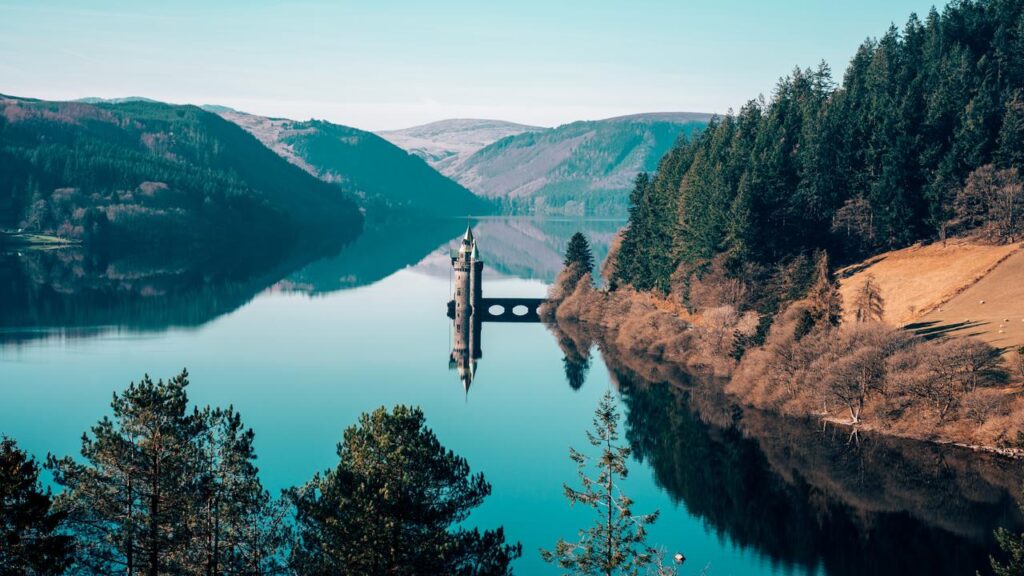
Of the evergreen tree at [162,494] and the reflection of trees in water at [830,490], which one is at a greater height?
the evergreen tree at [162,494]

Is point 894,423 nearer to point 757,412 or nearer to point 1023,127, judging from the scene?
point 757,412

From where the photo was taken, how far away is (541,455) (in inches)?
2452

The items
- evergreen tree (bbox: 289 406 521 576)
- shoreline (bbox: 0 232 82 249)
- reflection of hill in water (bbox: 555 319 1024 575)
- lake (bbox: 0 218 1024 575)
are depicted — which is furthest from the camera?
shoreline (bbox: 0 232 82 249)

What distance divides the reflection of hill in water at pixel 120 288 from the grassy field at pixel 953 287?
246ft

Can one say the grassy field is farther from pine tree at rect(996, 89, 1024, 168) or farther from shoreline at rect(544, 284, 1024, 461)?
shoreline at rect(544, 284, 1024, 461)

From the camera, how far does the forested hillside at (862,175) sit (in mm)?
89500

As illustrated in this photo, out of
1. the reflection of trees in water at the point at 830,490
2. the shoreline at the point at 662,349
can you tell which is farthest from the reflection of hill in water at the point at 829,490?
the shoreline at the point at 662,349

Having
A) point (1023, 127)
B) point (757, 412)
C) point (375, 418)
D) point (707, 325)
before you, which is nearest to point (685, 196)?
point (707, 325)

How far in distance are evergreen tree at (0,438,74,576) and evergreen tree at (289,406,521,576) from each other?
806cm

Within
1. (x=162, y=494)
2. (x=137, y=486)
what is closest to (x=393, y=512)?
(x=162, y=494)

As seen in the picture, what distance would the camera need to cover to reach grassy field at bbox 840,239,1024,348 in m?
70.1

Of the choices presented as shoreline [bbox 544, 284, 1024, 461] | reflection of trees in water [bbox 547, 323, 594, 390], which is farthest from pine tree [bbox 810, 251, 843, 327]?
reflection of trees in water [bbox 547, 323, 594, 390]

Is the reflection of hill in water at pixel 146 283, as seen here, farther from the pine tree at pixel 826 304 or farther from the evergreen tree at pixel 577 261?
the pine tree at pixel 826 304

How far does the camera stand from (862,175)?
323ft
